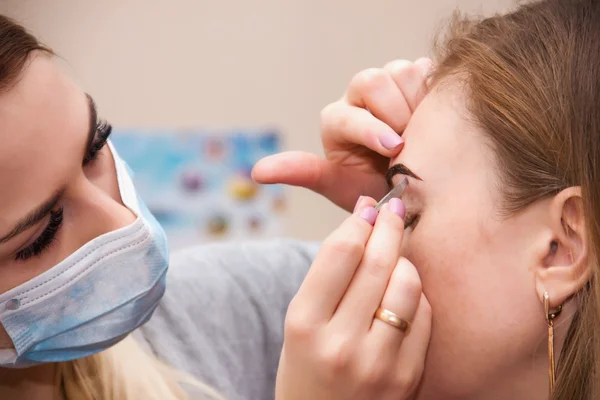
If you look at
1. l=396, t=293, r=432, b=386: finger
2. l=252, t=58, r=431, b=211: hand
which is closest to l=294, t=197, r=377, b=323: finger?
l=396, t=293, r=432, b=386: finger

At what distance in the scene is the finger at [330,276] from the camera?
0.83 m

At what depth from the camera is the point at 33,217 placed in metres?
0.91

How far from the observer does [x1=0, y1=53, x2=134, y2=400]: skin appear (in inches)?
34.9

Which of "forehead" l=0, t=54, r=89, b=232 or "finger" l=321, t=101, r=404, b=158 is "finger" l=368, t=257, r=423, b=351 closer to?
"finger" l=321, t=101, r=404, b=158

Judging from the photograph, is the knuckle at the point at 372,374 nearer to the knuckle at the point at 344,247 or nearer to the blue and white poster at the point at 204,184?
the knuckle at the point at 344,247

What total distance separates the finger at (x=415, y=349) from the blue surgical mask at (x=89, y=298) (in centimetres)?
42

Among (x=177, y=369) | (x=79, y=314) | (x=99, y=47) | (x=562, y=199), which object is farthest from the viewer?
(x=99, y=47)

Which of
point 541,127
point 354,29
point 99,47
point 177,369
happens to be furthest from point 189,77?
point 541,127

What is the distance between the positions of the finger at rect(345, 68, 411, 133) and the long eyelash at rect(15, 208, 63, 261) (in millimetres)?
492

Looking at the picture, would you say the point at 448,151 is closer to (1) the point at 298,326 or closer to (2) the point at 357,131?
(2) the point at 357,131

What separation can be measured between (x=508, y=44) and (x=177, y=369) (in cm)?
80

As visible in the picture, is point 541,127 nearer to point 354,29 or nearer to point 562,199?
point 562,199

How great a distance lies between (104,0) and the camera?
2.53 m

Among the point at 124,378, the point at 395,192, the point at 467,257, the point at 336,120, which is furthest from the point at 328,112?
the point at 124,378
